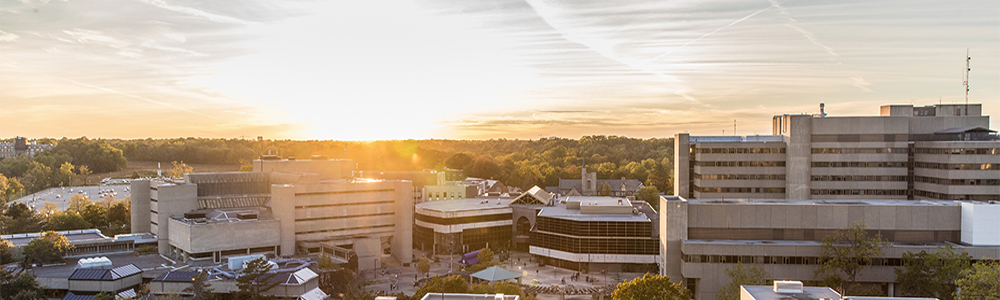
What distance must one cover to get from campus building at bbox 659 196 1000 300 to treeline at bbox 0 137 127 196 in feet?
536

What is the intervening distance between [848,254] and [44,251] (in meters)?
88.0

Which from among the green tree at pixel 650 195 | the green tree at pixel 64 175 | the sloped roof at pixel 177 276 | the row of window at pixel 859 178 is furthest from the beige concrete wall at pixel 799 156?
the green tree at pixel 64 175

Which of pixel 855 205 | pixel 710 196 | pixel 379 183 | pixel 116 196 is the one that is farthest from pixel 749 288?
pixel 116 196

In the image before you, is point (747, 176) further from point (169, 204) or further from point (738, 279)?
point (169, 204)

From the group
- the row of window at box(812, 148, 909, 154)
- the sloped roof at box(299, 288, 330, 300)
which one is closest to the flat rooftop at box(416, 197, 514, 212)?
the sloped roof at box(299, 288, 330, 300)

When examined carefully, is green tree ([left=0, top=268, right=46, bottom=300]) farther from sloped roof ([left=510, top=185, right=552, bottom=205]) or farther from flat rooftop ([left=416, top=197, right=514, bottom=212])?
sloped roof ([left=510, top=185, right=552, bottom=205])

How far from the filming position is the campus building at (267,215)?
71.9 m

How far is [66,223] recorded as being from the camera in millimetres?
90125

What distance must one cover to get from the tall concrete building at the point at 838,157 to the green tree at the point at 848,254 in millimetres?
28561

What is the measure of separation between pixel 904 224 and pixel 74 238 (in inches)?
4130

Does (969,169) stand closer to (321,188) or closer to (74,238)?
(321,188)

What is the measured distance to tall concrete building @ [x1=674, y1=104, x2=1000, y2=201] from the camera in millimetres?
75188

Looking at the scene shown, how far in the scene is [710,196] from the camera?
269 ft

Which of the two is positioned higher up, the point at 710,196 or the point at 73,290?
the point at 710,196
